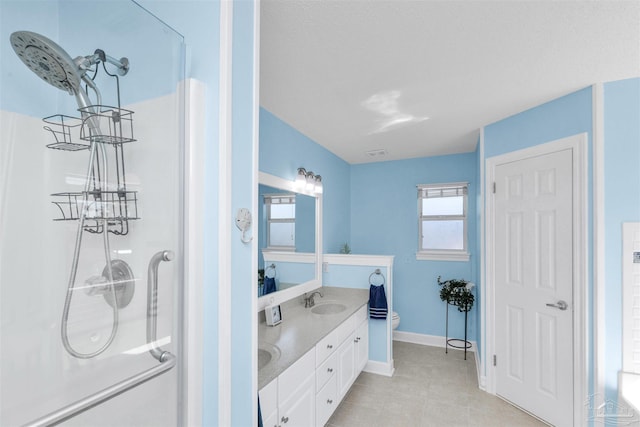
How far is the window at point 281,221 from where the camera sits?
2.66 metres

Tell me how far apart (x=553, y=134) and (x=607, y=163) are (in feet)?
1.44

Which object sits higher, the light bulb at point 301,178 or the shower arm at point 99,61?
the shower arm at point 99,61

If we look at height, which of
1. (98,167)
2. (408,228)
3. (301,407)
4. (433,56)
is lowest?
(301,407)

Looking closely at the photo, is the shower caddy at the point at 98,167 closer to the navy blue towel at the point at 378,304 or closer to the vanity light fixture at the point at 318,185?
the vanity light fixture at the point at 318,185

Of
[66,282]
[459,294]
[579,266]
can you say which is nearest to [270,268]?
[66,282]

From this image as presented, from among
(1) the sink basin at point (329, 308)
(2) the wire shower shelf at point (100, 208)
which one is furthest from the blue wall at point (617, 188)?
(2) the wire shower shelf at point (100, 208)

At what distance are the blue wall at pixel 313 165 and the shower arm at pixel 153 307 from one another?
1.59 metres

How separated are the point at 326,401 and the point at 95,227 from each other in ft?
6.39

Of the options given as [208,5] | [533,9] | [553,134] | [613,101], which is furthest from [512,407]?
[208,5]

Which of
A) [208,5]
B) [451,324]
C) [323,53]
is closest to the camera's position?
[208,5]

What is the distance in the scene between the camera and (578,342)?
224 centimetres

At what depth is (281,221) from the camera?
282 cm

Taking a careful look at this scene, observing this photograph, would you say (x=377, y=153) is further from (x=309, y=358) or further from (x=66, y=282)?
(x=66, y=282)

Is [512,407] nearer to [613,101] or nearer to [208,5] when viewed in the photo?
[613,101]
